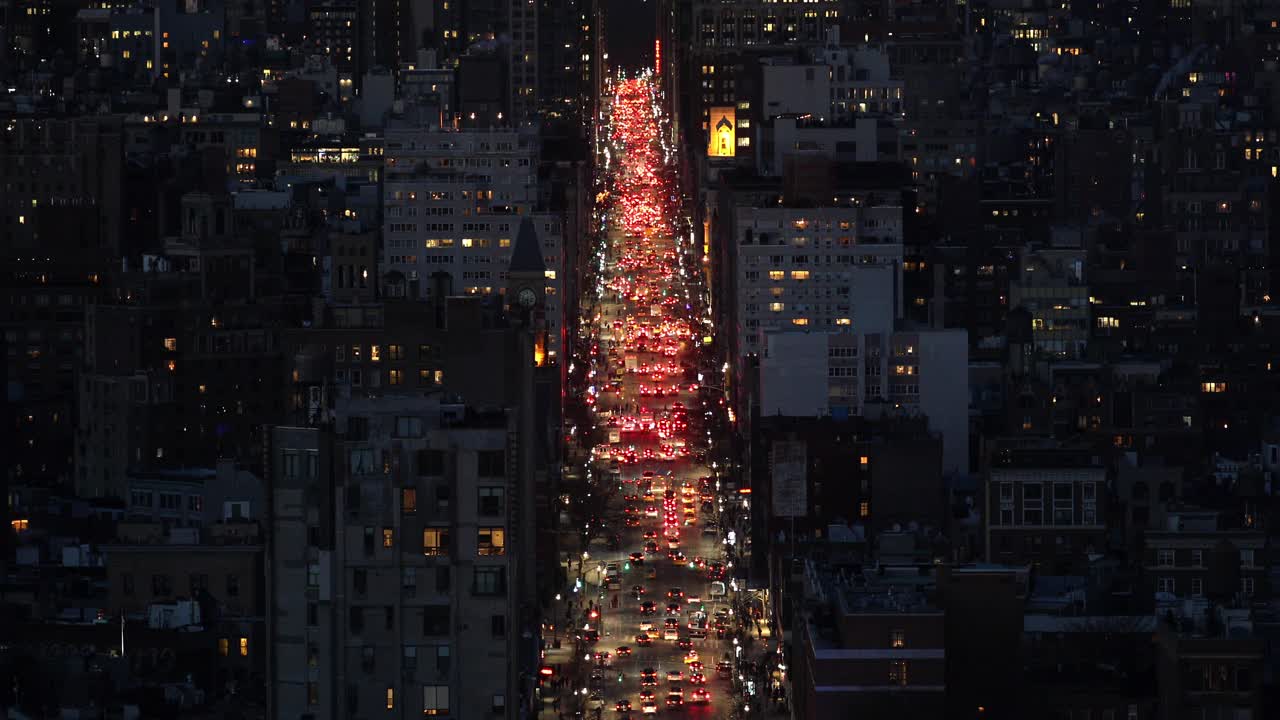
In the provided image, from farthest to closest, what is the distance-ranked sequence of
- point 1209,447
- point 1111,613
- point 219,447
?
point 1209,447 < point 219,447 < point 1111,613

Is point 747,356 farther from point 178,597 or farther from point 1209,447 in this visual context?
point 178,597

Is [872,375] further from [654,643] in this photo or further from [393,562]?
[393,562]

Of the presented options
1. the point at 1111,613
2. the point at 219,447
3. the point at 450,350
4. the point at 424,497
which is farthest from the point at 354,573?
the point at 219,447

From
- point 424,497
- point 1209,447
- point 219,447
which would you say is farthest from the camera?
point 1209,447

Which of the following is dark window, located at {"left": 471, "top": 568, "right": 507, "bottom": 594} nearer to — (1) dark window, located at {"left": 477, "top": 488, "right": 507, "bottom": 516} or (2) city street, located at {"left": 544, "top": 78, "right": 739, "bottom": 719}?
(1) dark window, located at {"left": 477, "top": 488, "right": 507, "bottom": 516}

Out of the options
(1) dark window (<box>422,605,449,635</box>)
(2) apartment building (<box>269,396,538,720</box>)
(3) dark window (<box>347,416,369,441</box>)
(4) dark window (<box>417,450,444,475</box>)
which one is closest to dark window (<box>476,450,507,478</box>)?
(2) apartment building (<box>269,396,538,720</box>)

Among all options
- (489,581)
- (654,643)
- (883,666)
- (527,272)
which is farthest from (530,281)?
(489,581)
